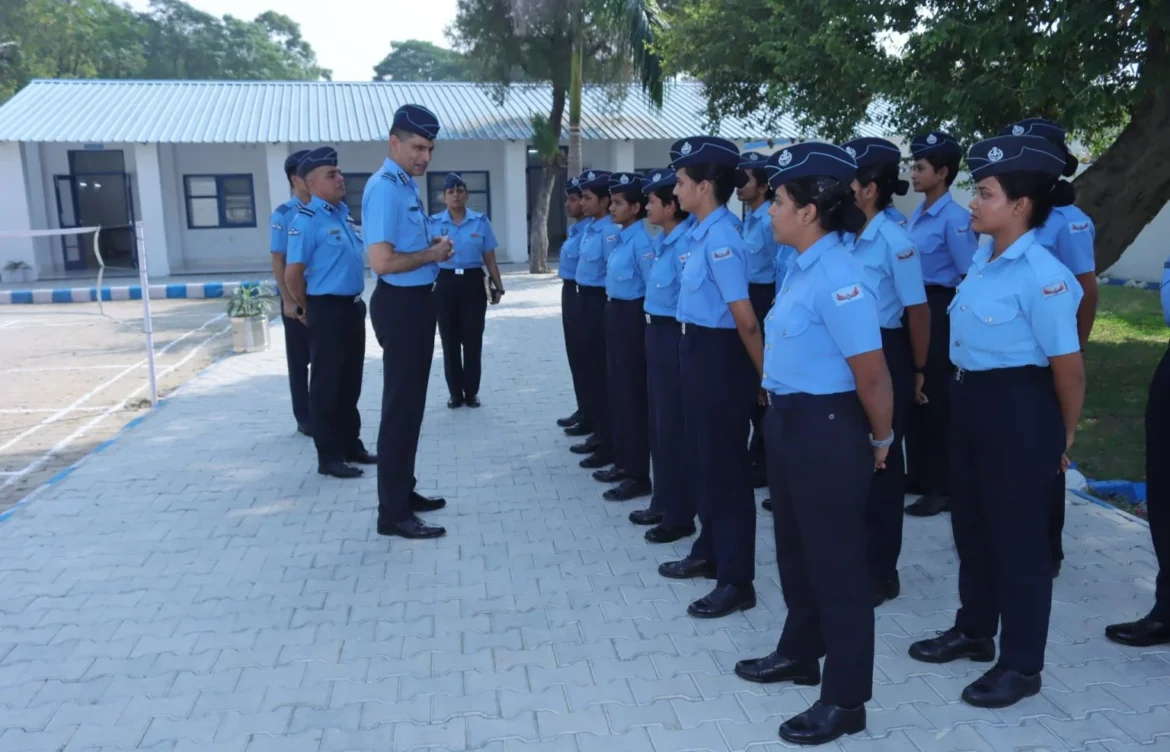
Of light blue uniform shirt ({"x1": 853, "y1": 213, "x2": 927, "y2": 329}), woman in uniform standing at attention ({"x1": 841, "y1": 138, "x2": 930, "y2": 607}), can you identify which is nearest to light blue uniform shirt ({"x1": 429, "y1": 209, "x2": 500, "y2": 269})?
woman in uniform standing at attention ({"x1": 841, "y1": 138, "x2": 930, "y2": 607})

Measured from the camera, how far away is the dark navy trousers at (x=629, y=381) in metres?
5.42

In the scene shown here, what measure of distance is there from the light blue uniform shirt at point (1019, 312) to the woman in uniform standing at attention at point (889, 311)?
0.81 m

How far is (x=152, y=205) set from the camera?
21344 mm

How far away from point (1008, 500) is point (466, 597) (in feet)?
7.80

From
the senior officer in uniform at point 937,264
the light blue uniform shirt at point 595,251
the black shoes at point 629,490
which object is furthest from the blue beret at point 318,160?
the senior officer in uniform at point 937,264

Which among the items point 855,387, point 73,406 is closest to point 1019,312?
point 855,387

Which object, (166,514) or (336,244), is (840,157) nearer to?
(336,244)

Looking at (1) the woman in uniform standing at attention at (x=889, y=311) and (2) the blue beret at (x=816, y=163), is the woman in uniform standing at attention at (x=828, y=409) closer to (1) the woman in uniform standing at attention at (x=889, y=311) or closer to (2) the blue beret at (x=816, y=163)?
(2) the blue beret at (x=816, y=163)

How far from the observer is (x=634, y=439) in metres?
5.59

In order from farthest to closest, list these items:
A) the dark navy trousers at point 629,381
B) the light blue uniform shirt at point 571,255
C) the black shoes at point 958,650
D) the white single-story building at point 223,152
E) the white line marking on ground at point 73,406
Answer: the white single-story building at point 223,152
the white line marking on ground at point 73,406
the light blue uniform shirt at point 571,255
the dark navy trousers at point 629,381
the black shoes at point 958,650

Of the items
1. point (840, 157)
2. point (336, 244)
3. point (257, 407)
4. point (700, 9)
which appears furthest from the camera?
point (700, 9)

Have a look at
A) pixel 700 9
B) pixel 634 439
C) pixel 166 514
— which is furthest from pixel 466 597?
pixel 700 9

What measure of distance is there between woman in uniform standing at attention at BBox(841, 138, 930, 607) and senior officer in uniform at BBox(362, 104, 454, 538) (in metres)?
2.03

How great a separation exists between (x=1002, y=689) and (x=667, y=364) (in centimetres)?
199
